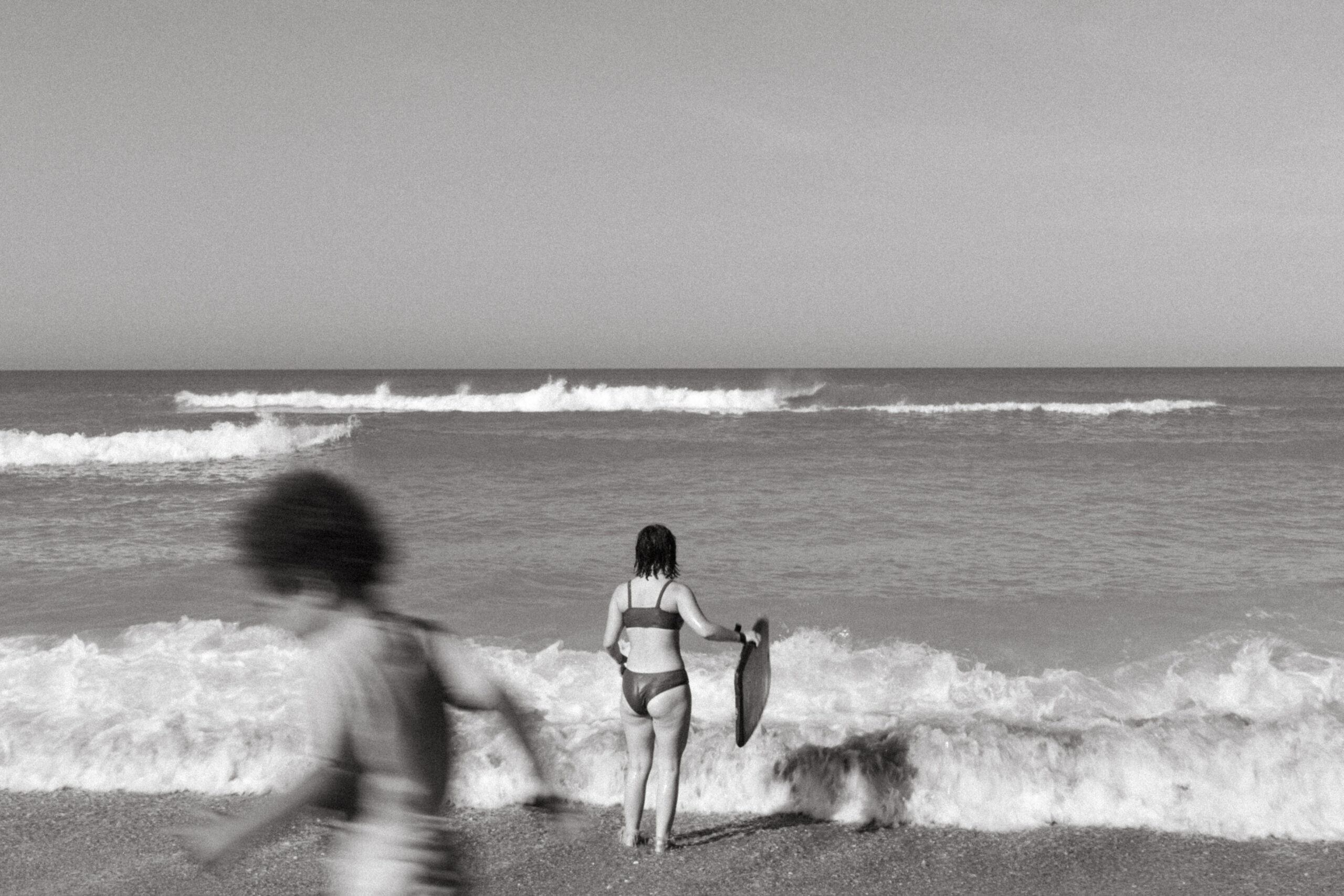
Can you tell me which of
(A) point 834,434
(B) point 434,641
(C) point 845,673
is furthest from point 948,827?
(A) point 834,434

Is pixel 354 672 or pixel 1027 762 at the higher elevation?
pixel 354 672

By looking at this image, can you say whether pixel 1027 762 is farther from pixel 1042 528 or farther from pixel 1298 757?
pixel 1042 528

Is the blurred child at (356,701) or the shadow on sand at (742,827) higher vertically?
the blurred child at (356,701)

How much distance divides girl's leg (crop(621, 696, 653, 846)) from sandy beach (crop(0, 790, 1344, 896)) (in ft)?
0.37

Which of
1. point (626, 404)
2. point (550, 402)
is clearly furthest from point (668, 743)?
point (550, 402)

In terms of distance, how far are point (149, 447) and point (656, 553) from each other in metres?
26.7

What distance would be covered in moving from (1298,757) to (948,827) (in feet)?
7.03

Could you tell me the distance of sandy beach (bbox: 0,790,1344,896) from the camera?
4684 mm

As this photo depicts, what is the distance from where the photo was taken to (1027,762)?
18.9 ft

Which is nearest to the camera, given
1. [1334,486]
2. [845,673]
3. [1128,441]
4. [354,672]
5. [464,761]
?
[354,672]

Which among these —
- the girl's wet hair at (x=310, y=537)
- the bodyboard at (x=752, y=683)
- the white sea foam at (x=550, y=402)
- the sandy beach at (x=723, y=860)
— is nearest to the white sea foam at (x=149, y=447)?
the white sea foam at (x=550, y=402)

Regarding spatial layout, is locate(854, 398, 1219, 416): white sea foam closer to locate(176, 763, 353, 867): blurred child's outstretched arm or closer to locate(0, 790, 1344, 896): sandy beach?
locate(0, 790, 1344, 896): sandy beach

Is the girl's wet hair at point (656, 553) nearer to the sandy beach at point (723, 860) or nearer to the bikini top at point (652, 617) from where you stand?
the bikini top at point (652, 617)

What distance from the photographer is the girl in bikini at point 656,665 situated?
4961 millimetres
